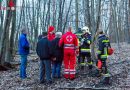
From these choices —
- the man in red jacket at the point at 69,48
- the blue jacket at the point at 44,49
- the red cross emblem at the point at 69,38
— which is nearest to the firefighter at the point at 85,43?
the man in red jacket at the point at 69,48

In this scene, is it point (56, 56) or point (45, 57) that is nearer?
point (45, 57)

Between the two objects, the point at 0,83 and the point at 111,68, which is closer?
the point at 0,83

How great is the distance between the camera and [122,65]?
16484 millimetres

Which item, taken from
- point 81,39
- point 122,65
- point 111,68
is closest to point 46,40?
point 81,39

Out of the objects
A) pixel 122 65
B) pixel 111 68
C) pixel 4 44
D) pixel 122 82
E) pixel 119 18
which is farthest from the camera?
pixel 119 18

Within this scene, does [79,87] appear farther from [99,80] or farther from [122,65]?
[122,65]

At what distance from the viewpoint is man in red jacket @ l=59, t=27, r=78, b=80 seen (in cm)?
1290

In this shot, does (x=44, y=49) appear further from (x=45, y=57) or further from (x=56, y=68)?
(x=56, y=68)

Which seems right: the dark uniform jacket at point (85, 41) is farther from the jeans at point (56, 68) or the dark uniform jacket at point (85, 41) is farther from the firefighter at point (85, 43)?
the jeans at point (56, 68)

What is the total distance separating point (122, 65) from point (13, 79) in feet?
19.5

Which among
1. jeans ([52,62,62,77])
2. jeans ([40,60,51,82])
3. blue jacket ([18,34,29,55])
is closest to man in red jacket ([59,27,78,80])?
jeans ([52,62,62,77])

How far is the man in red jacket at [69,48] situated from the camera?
42.3 feet

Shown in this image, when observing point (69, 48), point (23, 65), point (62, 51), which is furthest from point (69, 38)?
point (23, 65)

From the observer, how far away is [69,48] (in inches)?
507
